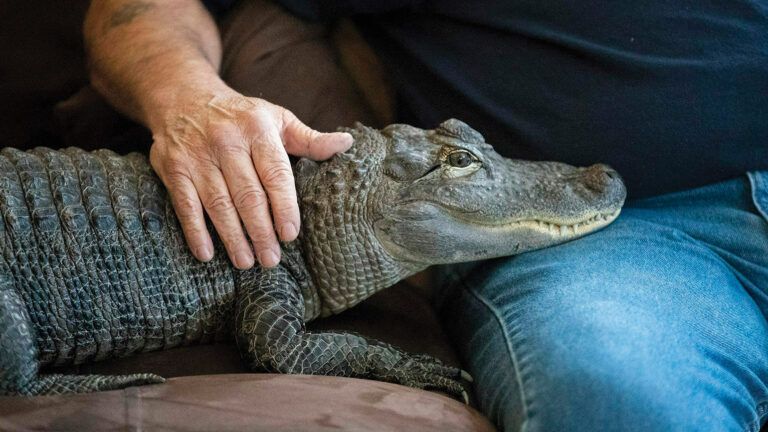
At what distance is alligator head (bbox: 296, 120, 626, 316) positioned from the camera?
1.50 meters

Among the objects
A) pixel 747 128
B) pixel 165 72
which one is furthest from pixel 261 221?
pixel 747 128

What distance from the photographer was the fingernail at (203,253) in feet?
4.59

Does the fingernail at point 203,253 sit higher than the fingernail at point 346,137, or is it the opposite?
the fingernail at point 346,137

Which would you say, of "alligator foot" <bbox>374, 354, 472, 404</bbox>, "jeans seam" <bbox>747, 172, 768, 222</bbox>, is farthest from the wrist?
"jeans seam" <bbox>747, 172, 768, 222</bbox>

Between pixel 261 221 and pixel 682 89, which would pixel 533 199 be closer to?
pixel 682 89

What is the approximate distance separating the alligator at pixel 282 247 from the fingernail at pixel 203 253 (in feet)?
0.09

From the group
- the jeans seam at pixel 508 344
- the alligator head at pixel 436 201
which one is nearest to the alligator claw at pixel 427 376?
the jeans seam at pixel 508 344

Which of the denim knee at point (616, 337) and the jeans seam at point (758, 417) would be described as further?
the jeans seam at point (758, 417)

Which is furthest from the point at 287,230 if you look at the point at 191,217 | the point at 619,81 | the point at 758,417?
the point at 758,417

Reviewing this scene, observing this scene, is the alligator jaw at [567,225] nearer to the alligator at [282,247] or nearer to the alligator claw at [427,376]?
the alligator at [282,247]

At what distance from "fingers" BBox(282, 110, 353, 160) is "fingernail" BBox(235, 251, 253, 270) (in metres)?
0.22

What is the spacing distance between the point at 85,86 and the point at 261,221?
3.20 ft

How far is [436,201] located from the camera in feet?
4.94

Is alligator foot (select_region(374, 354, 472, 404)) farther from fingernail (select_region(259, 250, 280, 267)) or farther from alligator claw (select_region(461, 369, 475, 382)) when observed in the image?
fingernail (select_region(259, 250, 280, 267))
